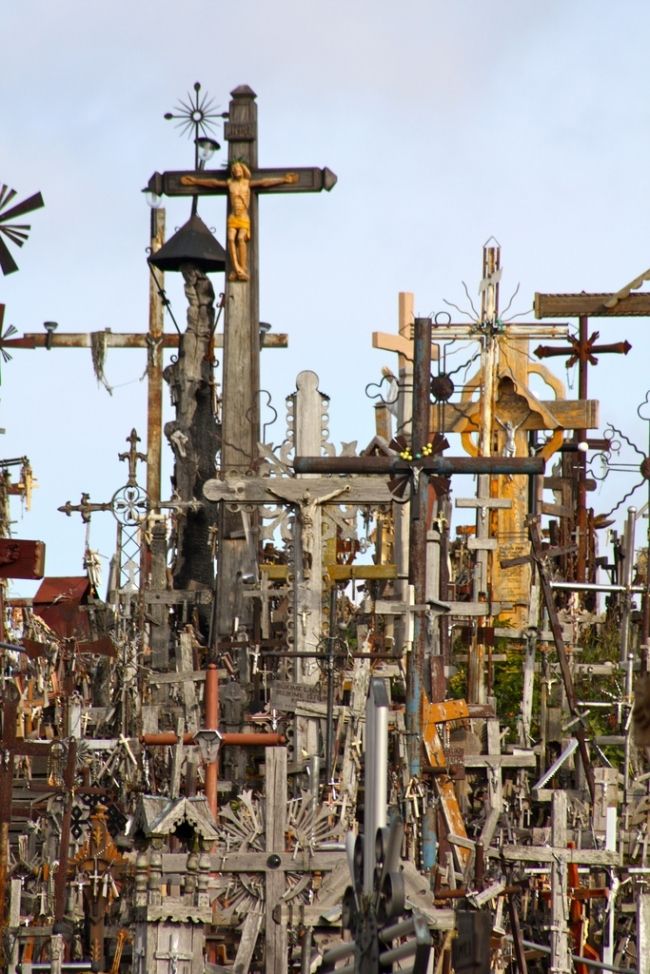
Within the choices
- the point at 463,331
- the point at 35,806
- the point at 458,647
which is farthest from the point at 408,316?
the point at 35,806

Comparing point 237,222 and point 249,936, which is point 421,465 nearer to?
point 249,936

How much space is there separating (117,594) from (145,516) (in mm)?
930

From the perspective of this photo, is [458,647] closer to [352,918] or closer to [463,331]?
[463,331]

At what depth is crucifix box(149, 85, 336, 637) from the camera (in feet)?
88.1

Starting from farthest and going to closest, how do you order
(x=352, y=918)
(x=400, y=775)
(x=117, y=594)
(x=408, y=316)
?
1. (x=408, y=316)
2. (x=117, y=594)
3. (x=400, y=775)
4. (x=352, y=918)

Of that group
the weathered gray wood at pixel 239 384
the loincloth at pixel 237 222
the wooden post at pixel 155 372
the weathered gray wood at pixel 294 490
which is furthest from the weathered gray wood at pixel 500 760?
the wooden post at pixel 155 372

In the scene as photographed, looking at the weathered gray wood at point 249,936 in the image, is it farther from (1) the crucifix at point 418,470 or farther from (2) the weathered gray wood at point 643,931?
(2) the weathered gray wood at point 643,931

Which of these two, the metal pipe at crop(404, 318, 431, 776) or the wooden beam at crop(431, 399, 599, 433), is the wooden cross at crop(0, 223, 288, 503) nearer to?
the wooden beam at crop(431, 399, 599, 433)

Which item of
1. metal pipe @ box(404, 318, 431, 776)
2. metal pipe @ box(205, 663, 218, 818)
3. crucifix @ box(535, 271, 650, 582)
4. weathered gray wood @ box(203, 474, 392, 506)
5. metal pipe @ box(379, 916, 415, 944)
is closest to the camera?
metal pipe @ box(379, 916, 415, 944)

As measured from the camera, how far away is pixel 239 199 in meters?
27.3

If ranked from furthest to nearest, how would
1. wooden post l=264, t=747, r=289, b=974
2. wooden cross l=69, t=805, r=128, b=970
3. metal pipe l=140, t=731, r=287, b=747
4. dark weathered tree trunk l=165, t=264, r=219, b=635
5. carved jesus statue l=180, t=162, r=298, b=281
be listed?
1. dark weathered tree trunk l=165, t=264, r=219, b=635
2. carved jesus statue l=180, t=162, r=298, b=281
3. wooden cross l=69, t=805, r=128, b=970
4. metal pipe l=140, t=731, r=287, b=747
5. wooden post l=264, t=747, r=289, b=974

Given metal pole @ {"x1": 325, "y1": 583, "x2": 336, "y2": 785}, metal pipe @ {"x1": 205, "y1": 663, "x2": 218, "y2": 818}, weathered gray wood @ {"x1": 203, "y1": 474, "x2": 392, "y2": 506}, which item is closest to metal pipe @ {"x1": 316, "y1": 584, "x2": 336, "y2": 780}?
metal pole @ {"x1": 325, "y1": 583, "x2": 336, "y2": 785}

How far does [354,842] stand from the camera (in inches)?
416

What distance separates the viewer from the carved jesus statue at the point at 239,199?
27.3m
